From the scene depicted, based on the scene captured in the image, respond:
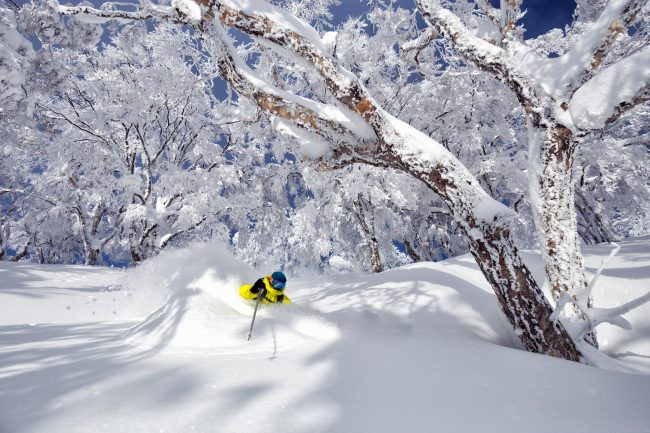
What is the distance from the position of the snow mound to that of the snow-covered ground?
20mm

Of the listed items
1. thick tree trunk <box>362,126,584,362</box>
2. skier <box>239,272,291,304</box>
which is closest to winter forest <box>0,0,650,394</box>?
thick tree trunk <box>362,126,584,362</box>

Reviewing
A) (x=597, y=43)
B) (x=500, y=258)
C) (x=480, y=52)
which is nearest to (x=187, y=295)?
(x=500, y=258)

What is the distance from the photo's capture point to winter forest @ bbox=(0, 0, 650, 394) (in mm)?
3199

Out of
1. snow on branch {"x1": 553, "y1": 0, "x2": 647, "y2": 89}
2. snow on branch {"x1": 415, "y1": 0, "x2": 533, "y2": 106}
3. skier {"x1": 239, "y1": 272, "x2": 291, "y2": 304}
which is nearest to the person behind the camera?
snow on branch {"x1": 553, "y1": 0, "x2": 647, "y2": 89}

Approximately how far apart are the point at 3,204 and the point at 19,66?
2049cm

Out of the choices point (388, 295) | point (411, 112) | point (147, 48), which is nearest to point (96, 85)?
point (147, 48)

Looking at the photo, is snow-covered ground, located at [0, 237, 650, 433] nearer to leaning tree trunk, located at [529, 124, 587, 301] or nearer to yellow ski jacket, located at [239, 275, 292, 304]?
yellow ski jacket, located at [239, 275, 292, 304]

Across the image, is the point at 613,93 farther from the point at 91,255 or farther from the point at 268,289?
the point at 91,255

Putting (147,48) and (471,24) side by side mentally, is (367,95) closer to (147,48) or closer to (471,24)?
(471,24)

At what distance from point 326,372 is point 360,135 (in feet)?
7.62

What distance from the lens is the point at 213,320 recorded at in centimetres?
325

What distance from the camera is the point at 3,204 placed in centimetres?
1841

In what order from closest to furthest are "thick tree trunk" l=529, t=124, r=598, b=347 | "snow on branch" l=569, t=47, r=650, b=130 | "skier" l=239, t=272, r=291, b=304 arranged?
"snow on branch" l=569, t=47, r=650, b=130, "thick tree trunk" l=529, t=124, r=598, b=347, "skier" l=239, t=272, r=291, b=304

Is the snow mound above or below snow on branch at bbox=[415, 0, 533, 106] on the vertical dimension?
below
